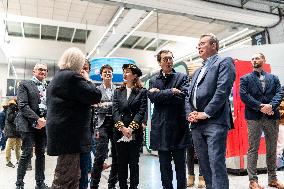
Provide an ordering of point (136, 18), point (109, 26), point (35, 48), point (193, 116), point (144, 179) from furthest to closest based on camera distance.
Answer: point (35, 48) < point (109, 26) < point (136, 18) < point (144, 179) < point (193, 116)

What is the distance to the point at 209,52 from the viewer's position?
254 centimetres

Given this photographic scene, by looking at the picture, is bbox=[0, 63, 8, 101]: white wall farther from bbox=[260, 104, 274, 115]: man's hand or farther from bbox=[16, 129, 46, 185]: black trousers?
bbox=[260, 104, 274, 115]: man's hand

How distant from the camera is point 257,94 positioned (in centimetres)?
355

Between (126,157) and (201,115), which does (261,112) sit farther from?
(126,157)

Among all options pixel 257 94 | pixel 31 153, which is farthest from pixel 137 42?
pixel 31 153

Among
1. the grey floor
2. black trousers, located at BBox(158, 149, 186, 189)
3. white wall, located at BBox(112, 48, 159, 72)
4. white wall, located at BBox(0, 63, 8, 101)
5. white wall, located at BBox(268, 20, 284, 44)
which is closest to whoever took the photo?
black trousers, located at BBox(158, 149, 186, 189)

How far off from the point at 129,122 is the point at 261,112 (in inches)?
66.4

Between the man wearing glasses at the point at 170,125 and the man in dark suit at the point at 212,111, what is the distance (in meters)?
0.30

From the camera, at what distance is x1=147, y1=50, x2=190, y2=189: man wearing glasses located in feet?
8.97

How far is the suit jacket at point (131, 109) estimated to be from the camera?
302cm

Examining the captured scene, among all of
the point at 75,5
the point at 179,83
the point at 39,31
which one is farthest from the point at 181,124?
the point at 39,31

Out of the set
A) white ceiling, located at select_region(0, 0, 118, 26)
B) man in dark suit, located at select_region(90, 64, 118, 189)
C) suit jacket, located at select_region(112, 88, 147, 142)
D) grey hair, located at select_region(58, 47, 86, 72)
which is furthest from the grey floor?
white ceiling, located at select_region(0, 0, 118, 26)

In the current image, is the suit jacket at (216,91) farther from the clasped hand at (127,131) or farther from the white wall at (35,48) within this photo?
the white wall at (35,48)

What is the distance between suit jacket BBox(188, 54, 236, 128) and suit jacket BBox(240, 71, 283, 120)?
3.95 feet
